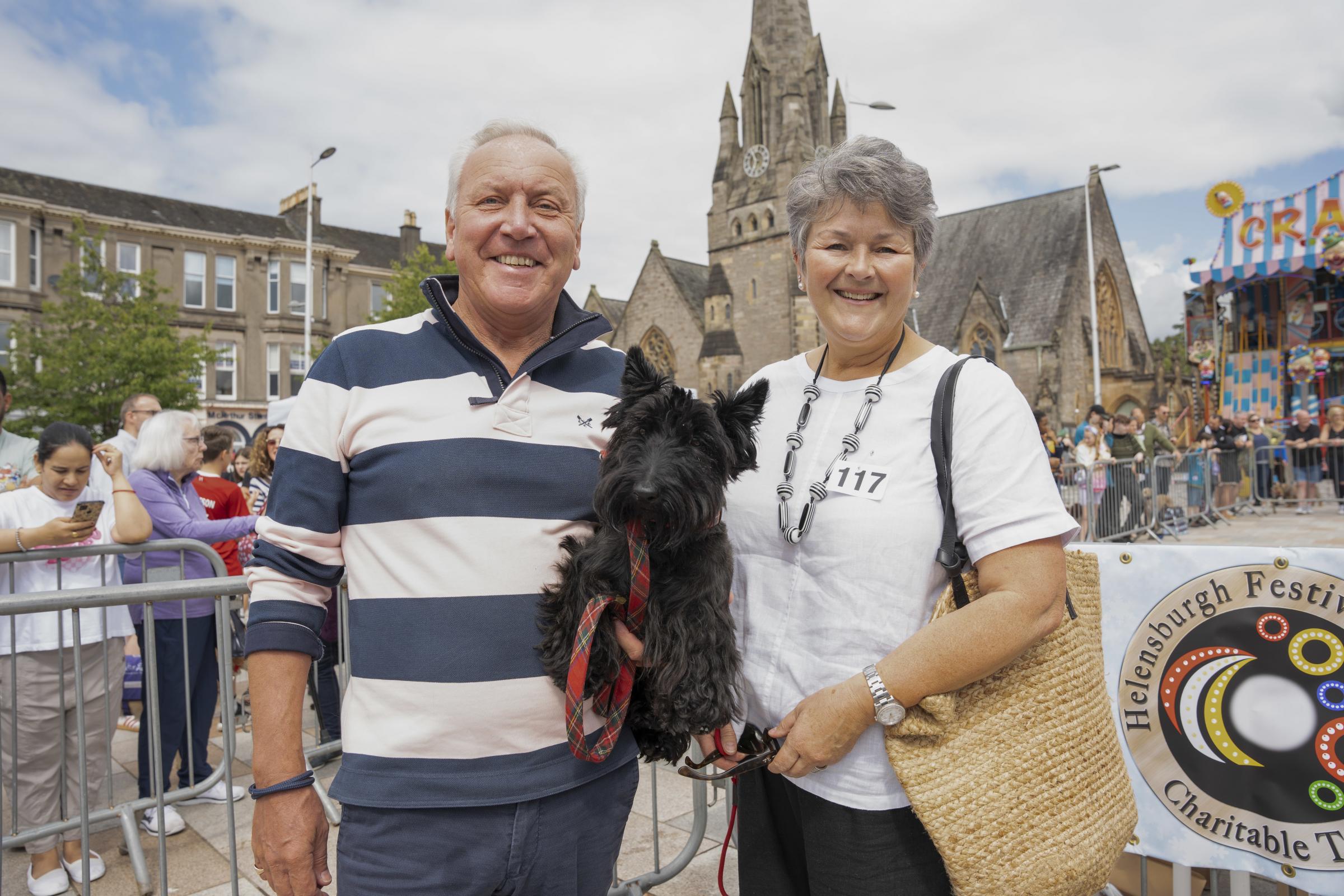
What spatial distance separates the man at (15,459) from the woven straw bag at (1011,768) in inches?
211

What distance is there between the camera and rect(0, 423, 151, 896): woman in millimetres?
3834

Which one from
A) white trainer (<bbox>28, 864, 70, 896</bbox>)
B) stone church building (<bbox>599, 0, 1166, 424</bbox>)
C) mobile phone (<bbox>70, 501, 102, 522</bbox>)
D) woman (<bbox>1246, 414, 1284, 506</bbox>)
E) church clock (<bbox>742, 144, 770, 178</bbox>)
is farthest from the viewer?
church clock (<bbox>742, 144, 770, 178</bbox>)

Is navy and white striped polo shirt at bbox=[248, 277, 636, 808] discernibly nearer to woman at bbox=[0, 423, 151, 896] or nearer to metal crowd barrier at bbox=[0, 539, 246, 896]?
metal crowd barrier at bbox=[0, 539, 246, 896]

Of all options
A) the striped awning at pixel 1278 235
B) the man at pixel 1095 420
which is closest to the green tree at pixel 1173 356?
the striped awning at pixel 1278 235

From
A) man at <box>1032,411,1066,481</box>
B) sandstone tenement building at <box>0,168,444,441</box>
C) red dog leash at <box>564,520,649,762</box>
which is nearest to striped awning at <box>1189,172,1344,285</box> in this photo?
man at <box>1032,411,1066,481</box>

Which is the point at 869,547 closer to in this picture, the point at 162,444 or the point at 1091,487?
the point at 162,444

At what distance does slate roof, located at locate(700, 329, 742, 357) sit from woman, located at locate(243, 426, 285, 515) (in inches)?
1148

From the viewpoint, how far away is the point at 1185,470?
13.3 metres

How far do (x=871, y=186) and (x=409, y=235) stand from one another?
129ft

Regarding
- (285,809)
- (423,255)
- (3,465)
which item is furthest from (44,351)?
(285,809)

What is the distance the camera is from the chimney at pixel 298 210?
37125 mm

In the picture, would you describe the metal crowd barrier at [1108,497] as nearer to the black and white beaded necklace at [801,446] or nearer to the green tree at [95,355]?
the black and white beaded necklace at [801,446]

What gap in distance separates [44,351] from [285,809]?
97.7 feet

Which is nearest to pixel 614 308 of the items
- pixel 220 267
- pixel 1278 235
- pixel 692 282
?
pixel 692 282
